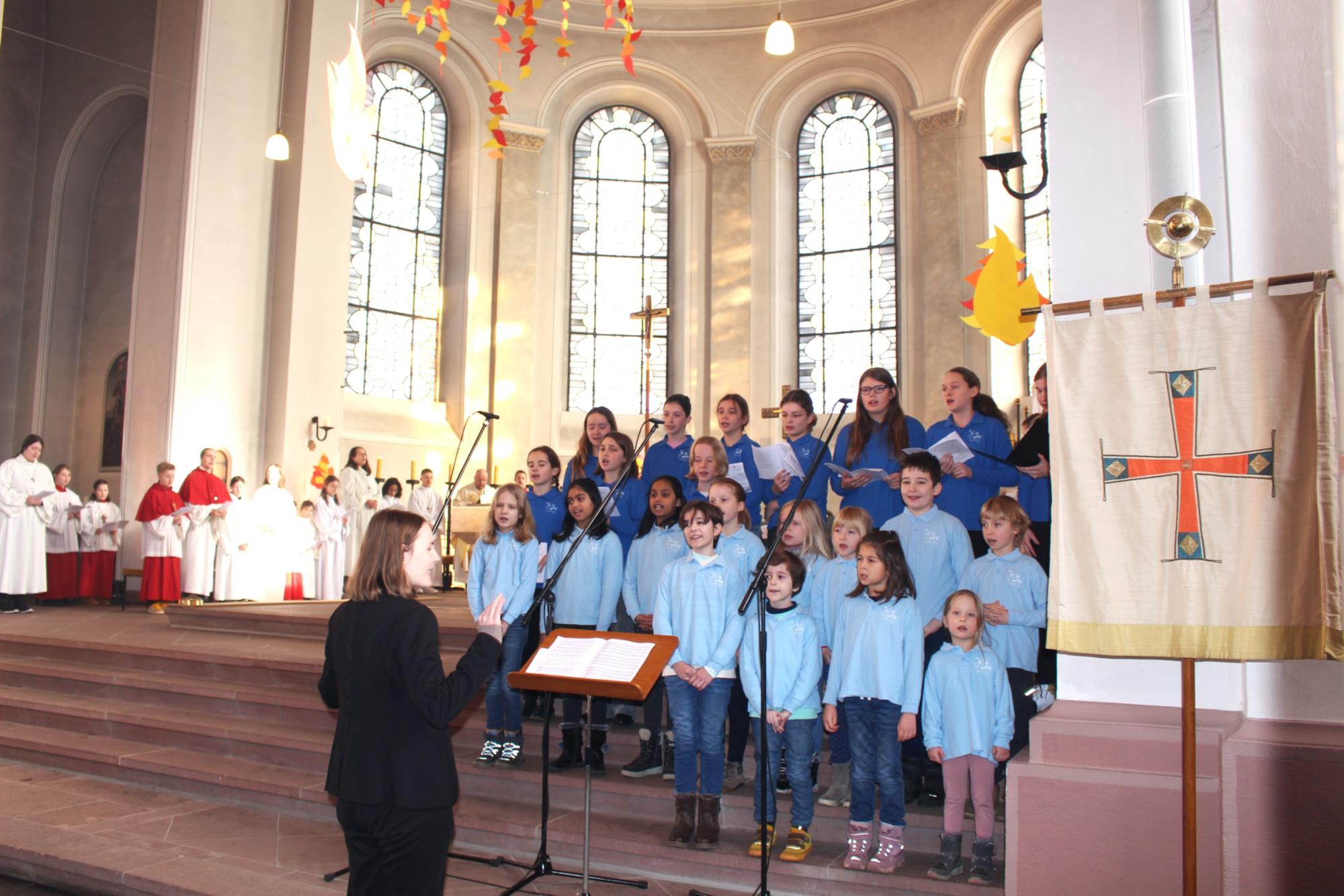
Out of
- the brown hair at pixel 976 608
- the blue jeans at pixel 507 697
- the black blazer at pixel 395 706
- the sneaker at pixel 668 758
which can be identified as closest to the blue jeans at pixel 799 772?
the brown hair at pixel 976 608

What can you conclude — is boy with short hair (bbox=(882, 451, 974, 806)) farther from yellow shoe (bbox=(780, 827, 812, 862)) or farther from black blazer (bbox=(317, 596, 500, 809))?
black blazer (bbox=(317, 596, 500, 809))

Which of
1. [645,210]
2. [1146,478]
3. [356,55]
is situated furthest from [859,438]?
[645,210]

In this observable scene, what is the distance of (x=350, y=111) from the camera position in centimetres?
767

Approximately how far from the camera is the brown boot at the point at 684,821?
4.48 m

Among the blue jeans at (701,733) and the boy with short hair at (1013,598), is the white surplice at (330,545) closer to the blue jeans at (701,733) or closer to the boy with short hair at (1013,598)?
the blue jeans at (701,733)

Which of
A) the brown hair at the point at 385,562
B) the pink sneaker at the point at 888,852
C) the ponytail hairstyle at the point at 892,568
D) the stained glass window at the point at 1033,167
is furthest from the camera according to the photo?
the stained glass window at the point at 1033,167

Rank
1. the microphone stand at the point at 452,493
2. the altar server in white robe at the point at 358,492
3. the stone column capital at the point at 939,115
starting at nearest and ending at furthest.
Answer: the microphone stand at the point at 452,493 → the altar server in white robe at the point at 358,492 → the stone column capital at the point at 939,115

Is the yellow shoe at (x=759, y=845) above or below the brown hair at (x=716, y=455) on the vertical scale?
below

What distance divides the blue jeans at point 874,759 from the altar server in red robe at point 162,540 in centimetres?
841

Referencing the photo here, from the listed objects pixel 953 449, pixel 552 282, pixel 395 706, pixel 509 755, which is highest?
pixel 552 282

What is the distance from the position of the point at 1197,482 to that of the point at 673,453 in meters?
3.38

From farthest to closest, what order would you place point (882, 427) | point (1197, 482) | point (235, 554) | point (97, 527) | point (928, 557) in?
1. point (97, 527)
2. point (235, 554)
3. point (882, 427)
4. point (928, 557)
5. point (1197, 482)

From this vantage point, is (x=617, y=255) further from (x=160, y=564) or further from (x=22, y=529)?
(x=22, y=529)

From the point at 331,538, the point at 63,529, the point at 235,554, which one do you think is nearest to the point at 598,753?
the point at 235,554
